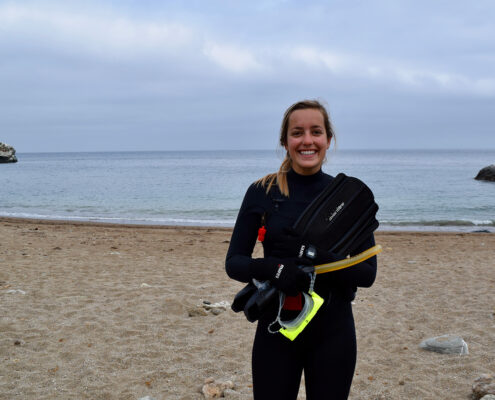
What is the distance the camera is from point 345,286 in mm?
2131

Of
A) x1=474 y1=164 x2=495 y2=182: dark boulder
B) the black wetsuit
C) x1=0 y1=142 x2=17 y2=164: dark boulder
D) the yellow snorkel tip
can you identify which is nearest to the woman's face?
the black wetsuit

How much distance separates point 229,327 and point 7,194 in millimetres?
34939

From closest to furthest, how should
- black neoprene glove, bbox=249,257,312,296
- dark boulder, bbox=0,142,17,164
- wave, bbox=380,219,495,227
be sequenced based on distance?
→ 1. black neoprene glove, bbox=249,257,312,296
2. wave, bbox=380,219,495,227
3. dark boulder, bbox=0,142,17,164

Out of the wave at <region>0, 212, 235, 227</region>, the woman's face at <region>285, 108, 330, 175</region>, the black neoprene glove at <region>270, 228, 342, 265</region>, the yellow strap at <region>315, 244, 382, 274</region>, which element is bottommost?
the wave at <region>0, 212, 235, 227</region>

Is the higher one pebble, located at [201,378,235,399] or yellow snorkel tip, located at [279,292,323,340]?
yellow snorkel tip, located at [279,292,323,340]

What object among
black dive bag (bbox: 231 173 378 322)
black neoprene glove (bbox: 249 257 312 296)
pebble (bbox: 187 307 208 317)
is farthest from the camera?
pebble (bbox: 187 307 208 317)

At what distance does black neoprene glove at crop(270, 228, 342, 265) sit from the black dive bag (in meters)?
0.03

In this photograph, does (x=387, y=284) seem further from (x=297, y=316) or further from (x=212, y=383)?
(x=297, y=316)

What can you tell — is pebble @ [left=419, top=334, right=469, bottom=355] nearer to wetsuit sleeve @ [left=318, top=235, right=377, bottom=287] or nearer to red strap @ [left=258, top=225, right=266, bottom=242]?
wetsuit sleeve @ [left=318, top=235, right=377, bottom=287]

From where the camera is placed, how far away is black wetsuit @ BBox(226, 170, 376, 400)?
212 centimetres

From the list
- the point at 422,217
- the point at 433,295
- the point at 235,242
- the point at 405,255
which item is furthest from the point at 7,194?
the point at 235,242

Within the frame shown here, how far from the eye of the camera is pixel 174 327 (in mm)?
5852

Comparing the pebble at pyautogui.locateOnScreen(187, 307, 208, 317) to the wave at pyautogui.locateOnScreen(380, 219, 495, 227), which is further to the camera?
the wave at pyautogui.locateOnScreen(380, 219, 495, 227)

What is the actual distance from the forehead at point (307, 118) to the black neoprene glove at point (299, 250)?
0.56 meters
